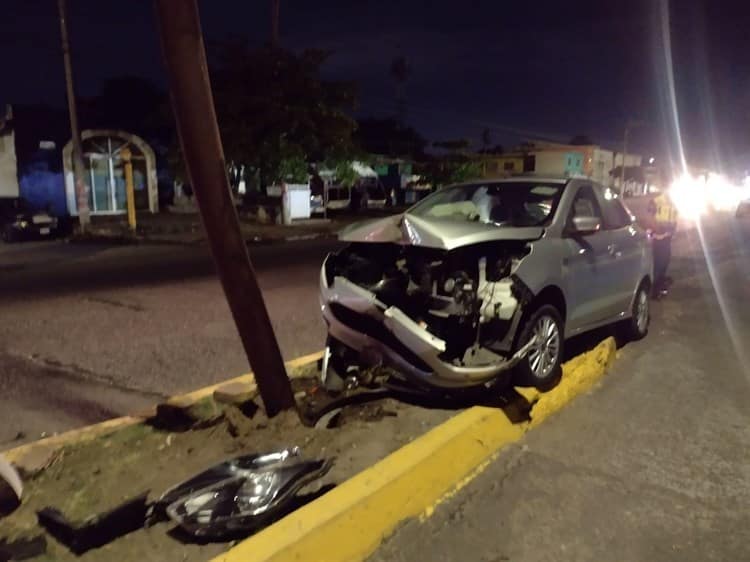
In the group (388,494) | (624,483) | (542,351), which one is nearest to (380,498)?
(388,494)

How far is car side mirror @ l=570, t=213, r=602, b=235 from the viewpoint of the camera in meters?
5.59

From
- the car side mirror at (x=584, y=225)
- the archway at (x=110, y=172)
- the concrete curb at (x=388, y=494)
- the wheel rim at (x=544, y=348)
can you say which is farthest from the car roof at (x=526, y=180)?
the archway at (x=110, y=172)

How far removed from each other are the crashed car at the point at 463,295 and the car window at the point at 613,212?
0.66 m

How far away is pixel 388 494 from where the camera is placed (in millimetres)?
3594

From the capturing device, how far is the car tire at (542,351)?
525cm

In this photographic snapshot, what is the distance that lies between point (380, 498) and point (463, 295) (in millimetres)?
1796

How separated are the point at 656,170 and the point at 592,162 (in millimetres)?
17870

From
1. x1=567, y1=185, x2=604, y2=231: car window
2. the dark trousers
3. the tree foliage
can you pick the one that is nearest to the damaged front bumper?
x1=567, y1=185, x2=604, y2=231: car window

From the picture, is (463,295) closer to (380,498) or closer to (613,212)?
(380,498)

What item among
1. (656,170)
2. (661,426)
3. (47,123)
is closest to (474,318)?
(661,426)

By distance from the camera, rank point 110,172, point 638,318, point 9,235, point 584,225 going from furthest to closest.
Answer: point 110,172 → point 9,235 → point 638,318 → point 584,225

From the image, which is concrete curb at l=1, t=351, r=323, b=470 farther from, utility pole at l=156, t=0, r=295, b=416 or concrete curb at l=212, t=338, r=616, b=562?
concrete curb at l=212, t=338, r=616, b=562

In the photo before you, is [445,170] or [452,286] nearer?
[452,286]

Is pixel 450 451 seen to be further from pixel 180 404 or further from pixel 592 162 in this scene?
pixel 592 162
